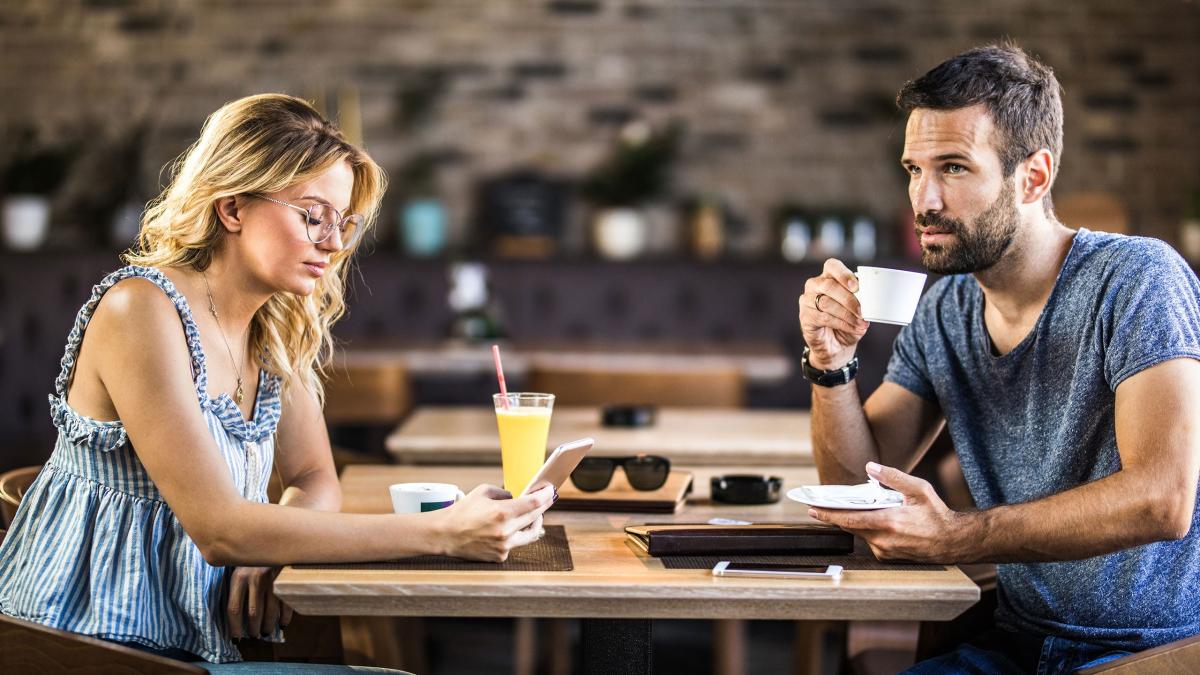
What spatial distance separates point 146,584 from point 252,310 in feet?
1.35

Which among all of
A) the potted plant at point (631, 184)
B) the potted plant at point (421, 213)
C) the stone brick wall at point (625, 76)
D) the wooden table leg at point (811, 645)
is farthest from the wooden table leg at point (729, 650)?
the stone brick wall at point (625, 76)

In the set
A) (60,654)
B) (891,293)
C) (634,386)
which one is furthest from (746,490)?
(634,386)

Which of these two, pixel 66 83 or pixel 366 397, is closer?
pixel 366 397

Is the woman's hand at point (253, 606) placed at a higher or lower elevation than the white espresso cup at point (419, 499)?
lower

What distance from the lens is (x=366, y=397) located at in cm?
342

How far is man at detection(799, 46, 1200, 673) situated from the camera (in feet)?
4.74

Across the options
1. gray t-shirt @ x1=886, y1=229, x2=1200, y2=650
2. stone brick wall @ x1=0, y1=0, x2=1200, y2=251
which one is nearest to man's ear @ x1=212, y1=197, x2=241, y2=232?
gray t-shirt @ x1=886, y1=229, x2=1200, y2=650

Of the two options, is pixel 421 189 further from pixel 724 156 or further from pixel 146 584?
pixel 146 584

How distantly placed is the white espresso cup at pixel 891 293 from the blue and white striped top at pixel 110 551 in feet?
2.95

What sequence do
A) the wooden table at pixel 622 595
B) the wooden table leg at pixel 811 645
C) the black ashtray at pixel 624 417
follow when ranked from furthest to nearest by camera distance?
the black ashtray at pixel 624 417, the wooden table leg at pixel 811 645, the wooden table at pixel 622 595

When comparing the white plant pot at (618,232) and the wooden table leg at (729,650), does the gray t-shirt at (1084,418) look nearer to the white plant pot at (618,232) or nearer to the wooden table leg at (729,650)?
the wooden table leg at (729,650)

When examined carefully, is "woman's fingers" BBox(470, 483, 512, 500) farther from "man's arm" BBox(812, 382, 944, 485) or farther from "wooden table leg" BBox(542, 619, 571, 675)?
"wooden table leg" BBox(542, 619, 571, 675)

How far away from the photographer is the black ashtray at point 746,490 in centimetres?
182

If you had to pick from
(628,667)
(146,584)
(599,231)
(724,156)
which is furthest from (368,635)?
(724,156)
